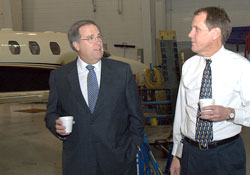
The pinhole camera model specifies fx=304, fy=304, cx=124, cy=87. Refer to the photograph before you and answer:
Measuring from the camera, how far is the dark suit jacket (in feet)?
7.18

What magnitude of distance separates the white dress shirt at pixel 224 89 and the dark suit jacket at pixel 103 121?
0.41 metres

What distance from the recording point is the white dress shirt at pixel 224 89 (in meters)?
1.99

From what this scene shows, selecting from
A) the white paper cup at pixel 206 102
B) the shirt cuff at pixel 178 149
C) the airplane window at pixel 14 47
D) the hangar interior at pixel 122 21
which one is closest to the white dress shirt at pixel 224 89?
the shirt cuff at pixel 178 149

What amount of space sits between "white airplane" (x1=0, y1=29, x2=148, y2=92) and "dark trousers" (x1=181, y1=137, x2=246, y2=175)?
18.2ft

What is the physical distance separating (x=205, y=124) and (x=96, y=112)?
0.76m

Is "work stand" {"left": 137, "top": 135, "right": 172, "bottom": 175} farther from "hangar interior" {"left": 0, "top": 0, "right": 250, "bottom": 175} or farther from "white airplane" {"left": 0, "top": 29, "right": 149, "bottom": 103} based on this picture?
"hangar interior" {"left": 0, "top": 0, "right": 250, "bottom": 175}

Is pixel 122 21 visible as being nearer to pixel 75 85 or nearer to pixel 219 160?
pixel 75 85

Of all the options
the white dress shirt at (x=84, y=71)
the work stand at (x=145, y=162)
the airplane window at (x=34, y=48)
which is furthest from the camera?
the airplane window at (x=34, y=48)

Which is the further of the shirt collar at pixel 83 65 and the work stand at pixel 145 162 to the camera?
the work stand at pixel 145 162

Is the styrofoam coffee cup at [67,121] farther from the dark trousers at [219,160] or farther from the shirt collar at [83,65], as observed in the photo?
the dark trousers at [219,160]

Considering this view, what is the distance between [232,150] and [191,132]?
11.6 inches

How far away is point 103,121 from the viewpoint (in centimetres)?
220

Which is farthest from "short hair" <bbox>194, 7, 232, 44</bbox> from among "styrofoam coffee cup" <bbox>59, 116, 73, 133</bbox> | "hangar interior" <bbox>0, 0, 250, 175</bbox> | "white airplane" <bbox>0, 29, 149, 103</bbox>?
"hangar interior" <bbox>0, 0, 250, 175</bbox>

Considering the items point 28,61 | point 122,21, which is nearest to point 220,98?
point 28,61
